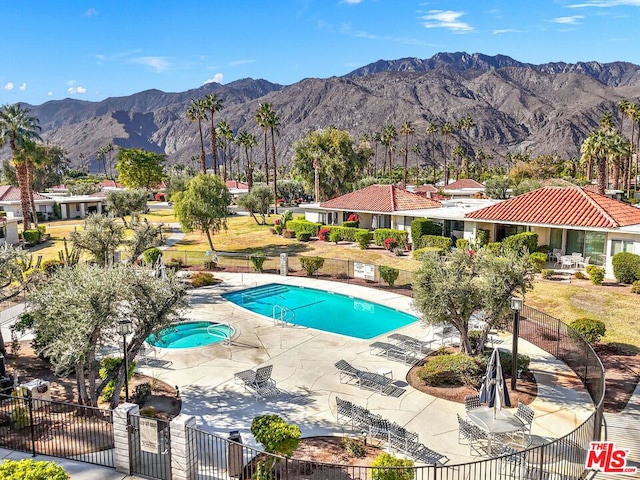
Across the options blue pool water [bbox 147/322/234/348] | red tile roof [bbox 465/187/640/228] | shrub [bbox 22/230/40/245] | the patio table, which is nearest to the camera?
the patio table

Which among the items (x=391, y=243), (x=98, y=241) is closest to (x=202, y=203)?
(x=98, y=241)

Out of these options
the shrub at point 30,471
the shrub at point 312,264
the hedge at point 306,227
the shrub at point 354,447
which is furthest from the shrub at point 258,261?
the shrub at point 30,471

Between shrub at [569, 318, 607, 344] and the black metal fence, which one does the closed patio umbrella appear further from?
the black metal fence

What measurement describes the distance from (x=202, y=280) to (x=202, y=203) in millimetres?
8667

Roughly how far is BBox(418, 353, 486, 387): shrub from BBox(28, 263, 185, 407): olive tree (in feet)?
27.0

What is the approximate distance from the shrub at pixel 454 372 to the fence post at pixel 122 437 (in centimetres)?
924

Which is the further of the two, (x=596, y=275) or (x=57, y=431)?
(x=596, y=275)

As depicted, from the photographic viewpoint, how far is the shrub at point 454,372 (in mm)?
16328

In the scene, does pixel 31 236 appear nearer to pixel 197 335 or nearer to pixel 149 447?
pixel 197 335

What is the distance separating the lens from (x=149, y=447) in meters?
11.0

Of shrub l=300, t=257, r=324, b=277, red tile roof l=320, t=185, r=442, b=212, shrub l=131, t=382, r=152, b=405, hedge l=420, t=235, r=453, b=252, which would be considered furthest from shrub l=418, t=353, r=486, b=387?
red tile roof l=320, t=185, r=442, b=212

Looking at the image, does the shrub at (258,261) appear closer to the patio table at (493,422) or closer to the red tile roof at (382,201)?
the red tile roof at (382,201)

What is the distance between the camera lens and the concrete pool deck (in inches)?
539

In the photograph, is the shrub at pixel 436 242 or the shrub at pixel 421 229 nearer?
the shrub at pixel 436 242
